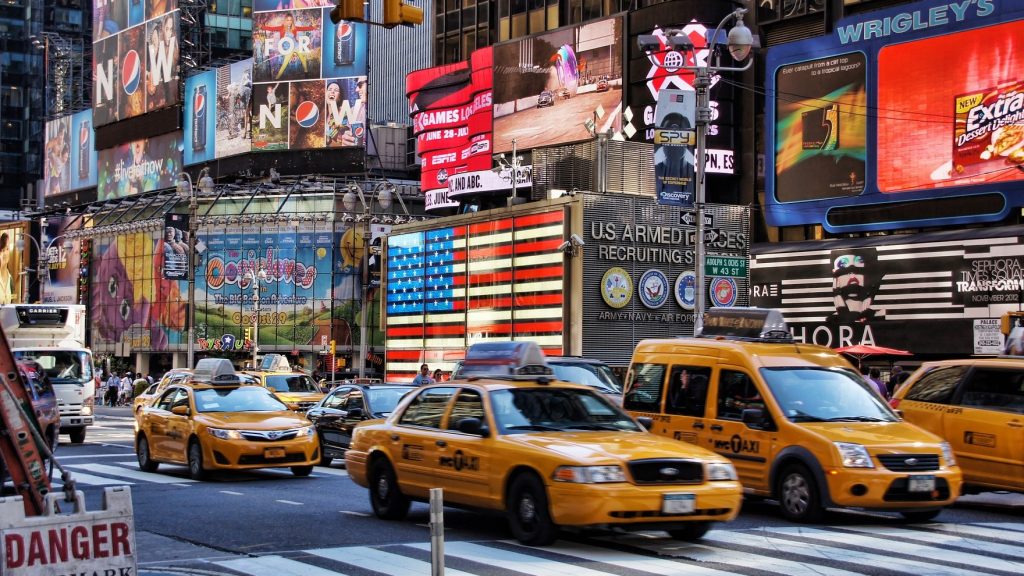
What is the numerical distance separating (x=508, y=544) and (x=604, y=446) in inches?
50.5

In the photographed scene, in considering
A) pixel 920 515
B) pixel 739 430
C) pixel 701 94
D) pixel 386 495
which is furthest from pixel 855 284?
pixel 386 495

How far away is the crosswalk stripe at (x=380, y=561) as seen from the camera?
10.5m

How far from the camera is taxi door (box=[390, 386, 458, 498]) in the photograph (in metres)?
13.4

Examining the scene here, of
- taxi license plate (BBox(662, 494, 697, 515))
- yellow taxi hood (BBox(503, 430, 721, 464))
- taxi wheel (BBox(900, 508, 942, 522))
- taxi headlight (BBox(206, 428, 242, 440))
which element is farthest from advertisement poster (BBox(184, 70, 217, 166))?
taxi license plate (BBox(662, 494, 697, 515))

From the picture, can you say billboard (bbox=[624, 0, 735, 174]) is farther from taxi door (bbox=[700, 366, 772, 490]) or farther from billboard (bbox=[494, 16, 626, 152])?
taxi door (bbox=[700, 366, 772, 490])

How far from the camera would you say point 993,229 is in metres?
40.9

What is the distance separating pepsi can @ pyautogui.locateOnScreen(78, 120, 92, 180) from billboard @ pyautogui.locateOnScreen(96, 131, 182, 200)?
3838 millimetres

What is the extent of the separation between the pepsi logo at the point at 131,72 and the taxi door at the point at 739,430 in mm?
93762

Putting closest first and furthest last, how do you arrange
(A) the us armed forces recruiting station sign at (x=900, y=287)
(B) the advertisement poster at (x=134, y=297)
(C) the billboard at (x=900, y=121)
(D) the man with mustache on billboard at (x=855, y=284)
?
(A) the us armed forces recruiting station sign at (x=900, y=287) < (C) the billboard at (x=900, y=121) < (D) the man with mustache on billboard at (x=855, y=284) < (B) the advertisement poster at (x=134, y=297)

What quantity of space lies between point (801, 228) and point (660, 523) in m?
41.0

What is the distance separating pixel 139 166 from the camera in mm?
103375

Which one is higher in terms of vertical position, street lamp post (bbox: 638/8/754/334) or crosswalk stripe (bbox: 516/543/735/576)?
street lamp post (bbox: 638/8/754/334)

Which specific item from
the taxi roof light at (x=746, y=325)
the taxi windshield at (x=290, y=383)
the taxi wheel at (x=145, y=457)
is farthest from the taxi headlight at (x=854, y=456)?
the taxi windshield at (x=290, y=383)

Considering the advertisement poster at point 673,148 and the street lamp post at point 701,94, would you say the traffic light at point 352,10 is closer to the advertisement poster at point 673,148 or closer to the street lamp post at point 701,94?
the street lamp post at point 701,94
